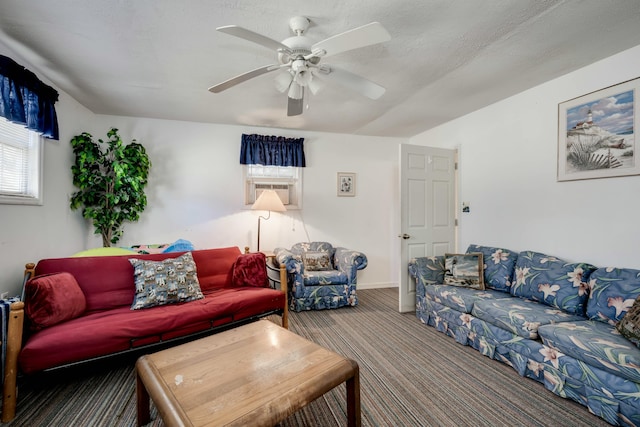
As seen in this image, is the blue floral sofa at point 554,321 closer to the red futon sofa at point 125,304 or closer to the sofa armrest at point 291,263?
the sofa armrest at point 291,263

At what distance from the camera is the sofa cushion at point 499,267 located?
8.86 ft

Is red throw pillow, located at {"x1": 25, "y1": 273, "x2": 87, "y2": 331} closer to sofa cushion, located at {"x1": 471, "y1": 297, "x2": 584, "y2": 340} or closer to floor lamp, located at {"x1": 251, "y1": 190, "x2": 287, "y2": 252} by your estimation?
floor lamp, located at {"x1": 251, "y1": 190, "x2": 287, "y2": 252}

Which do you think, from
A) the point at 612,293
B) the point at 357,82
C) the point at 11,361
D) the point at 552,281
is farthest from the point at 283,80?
the point at 612,293

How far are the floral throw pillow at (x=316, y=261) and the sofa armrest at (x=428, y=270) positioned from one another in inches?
45.9

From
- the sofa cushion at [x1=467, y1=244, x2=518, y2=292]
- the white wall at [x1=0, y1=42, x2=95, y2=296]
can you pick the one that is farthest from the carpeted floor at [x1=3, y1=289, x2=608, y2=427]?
the white wall at [x1=0, y1=42, x2=95, y2=296]

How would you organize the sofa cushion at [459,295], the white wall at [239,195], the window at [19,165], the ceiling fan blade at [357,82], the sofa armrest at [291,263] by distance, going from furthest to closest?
the white wall at [239,195], the sofa armrest at [291,263], the sofa cushion at [459,295], the window at [19,165], the ceiling fan blade at [357,82]

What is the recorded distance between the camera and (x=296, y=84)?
2.10 metres

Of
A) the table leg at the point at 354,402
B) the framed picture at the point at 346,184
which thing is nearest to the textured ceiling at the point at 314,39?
the framed picture at the point at 346,184

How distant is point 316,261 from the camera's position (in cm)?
373

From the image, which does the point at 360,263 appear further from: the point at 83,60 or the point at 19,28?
the point at 19,28

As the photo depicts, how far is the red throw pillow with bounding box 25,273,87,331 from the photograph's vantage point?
1.81 meters

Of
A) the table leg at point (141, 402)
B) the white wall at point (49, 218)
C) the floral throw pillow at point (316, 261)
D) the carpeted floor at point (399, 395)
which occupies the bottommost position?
the carpeted floor at point (399, 395)

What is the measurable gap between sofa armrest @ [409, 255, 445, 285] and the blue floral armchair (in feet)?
2.23

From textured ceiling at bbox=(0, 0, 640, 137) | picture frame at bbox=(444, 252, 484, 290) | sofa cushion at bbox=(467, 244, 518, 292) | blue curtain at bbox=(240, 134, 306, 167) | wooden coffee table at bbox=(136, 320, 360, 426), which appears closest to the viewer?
wooden coffee table at bbox=(136, 320, 360, 426)
